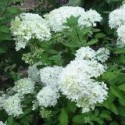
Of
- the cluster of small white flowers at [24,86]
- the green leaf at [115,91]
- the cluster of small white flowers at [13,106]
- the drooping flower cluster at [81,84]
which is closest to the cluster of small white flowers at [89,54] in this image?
the drooping flower cluster at [81,84]

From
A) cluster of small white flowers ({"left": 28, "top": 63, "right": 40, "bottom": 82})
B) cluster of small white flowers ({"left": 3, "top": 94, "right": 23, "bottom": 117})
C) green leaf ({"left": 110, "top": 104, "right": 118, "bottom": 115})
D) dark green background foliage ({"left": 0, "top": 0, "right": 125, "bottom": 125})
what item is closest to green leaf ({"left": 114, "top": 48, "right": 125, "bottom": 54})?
dark green background foliage ({"left": 0, "top": 0, "right": 125, "bottom": 125})

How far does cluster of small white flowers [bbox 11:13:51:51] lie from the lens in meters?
3.12

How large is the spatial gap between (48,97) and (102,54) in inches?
18.6

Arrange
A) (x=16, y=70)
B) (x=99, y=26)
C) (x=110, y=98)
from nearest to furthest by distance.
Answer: (x=110, y=98) < (x=16, y=70) < (x=99, y=26)

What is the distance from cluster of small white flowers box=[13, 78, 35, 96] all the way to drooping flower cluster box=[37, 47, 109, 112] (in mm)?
218

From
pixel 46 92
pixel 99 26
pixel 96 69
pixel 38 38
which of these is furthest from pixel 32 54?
pixel 99 26

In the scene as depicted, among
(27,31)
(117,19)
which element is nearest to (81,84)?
(27,31)

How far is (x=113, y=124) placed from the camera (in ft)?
9.74

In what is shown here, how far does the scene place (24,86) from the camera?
321cm

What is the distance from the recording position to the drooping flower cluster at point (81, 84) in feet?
8.81

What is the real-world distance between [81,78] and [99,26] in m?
1.80

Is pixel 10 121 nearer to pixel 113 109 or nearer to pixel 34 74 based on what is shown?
pixel 34 74

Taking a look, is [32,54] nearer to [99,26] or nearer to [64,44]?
[64,44]

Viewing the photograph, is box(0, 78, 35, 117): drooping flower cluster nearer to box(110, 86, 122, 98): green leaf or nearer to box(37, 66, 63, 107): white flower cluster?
box(37, 66, 63, 107): white flower cluster
